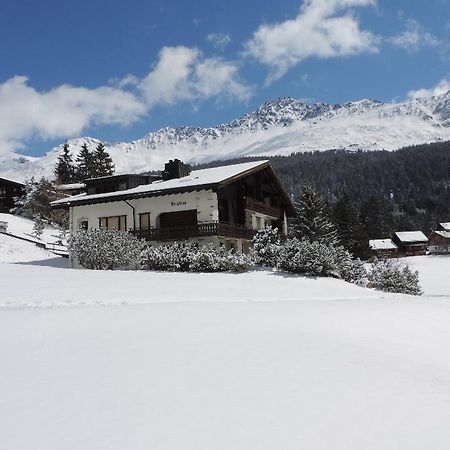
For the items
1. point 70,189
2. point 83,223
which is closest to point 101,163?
point 70,189

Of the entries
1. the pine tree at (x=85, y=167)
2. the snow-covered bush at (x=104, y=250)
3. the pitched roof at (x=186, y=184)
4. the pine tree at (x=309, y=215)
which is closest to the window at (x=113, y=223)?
the pitched roof at (x=186, y=184)

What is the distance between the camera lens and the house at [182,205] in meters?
33.0

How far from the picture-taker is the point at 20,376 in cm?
684

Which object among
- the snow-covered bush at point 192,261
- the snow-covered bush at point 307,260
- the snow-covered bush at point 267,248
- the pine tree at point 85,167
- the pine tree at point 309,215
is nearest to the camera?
the snow-covered bush at point 307,260

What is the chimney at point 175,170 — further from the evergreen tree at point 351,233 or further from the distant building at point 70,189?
the evergreen tree at point 351,233

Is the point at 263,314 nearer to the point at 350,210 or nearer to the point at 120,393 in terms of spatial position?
the point at 120,393

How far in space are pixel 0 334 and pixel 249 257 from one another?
1942cm

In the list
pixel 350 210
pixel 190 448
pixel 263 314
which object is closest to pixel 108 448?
pixel 190 448

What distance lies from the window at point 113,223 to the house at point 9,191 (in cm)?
3167

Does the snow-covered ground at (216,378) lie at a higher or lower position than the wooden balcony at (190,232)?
lower

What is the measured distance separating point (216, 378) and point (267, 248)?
21.4m

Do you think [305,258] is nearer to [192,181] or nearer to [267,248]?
[267,248]

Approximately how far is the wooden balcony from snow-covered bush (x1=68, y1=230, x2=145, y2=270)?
21.7ft

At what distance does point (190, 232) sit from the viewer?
107ft
